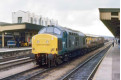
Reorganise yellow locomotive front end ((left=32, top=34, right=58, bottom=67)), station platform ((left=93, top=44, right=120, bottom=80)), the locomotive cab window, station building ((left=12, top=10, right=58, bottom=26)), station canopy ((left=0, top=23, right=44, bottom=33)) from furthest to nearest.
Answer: station building ((left=12, top=10, right=58, bottom=26)) < station canopy ((left=0, top=23, right=44, bottom=33)) < the locomotive cab window < yellow locomotive front end ((left=32, top=34, right=58, bottom=67)) < station platform ((left=93, top=44, right=120, bottom=80))

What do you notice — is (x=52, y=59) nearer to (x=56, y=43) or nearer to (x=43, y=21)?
(x=56, y=43)

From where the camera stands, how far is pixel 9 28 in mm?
31547

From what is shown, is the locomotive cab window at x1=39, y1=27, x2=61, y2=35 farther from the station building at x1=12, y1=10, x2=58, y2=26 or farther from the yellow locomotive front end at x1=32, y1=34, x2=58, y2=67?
the station building at x1=12, y1=10, x2=58, y2=26

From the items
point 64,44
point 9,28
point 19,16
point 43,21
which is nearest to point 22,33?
point 9,28

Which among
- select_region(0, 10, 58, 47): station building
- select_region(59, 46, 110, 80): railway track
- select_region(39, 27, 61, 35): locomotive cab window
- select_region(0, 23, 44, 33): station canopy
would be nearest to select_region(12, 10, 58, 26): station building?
select_region(0, 10, 58, 47): station building

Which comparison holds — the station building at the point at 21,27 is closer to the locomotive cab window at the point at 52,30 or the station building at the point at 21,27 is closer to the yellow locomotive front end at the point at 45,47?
the locomotive cab window at the point at 52,30

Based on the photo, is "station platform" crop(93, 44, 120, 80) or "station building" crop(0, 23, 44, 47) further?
"station building" crop(0, 23, 44, 47)

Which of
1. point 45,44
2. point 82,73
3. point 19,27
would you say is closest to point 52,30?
point 45,44

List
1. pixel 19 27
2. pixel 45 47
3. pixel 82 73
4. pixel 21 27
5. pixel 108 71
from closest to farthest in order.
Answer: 1. pixel 108 71
2. pixel 82 73
3. pixel 45 47
4. pixel 21 27
5. pixel 19 27

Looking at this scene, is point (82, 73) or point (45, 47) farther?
point (45, 47)

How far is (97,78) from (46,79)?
2.83m

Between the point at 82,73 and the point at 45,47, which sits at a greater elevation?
the point at 45,47

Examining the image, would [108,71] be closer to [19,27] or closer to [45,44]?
[45,44]

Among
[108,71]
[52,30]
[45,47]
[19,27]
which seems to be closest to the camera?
[108,71]
